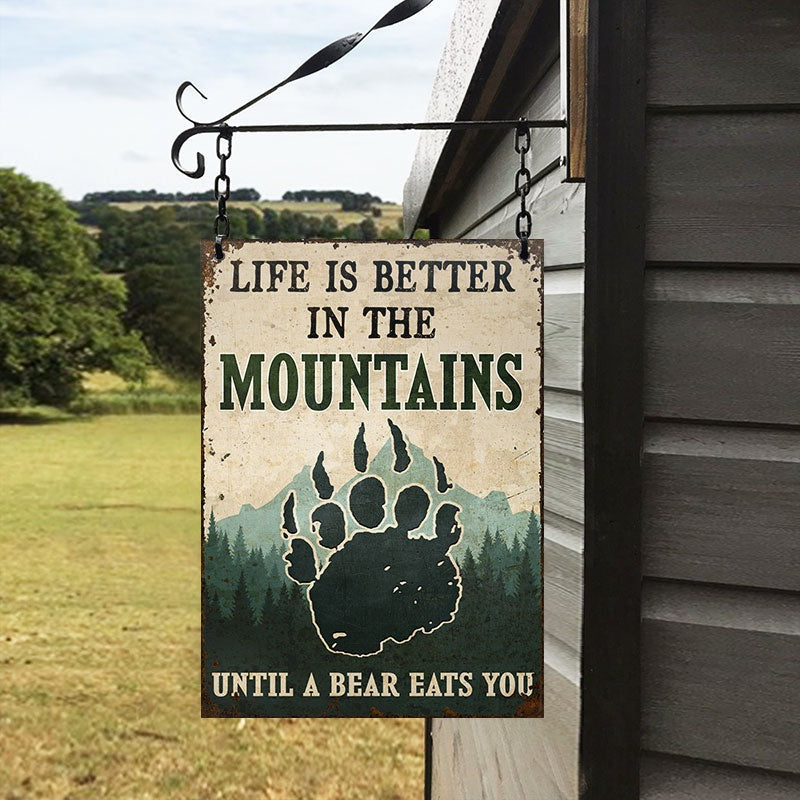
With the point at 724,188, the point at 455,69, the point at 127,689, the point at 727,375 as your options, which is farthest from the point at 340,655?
the point at 127,689

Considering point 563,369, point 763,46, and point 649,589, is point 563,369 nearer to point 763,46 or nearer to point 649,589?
point 649,589

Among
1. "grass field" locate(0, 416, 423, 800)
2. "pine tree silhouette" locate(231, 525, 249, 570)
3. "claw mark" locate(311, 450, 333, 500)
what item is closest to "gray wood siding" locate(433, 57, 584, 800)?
"claw mark" locate(311, 450, 333, 500)

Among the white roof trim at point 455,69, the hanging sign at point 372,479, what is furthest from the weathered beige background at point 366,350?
the white roof trim at point 455,69

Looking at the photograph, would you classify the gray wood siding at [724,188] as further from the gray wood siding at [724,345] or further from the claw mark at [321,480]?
the claw mark at [321,480]

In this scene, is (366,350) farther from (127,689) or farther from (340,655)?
(127,689)

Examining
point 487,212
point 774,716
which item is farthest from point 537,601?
point 487,212

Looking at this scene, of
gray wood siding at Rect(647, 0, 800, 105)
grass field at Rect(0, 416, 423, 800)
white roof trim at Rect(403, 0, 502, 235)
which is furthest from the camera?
grass field at Rect(0, 416, 423, 800)

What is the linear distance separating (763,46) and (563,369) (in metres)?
0.46

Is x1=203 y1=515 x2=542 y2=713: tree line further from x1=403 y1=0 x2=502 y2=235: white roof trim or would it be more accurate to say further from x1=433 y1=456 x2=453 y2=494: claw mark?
x1=403 y1=0 x2=502 y2=235: white roof trim

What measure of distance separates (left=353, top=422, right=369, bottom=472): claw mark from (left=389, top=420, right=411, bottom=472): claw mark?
0.11 feet

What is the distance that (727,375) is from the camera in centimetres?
106

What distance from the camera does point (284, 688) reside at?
45.3 inches

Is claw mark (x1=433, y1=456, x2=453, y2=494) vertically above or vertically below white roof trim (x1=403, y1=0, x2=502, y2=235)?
below

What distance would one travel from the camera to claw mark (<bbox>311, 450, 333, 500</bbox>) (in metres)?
1.13
